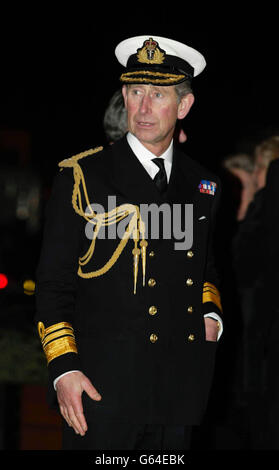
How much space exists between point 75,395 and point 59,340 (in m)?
0.18

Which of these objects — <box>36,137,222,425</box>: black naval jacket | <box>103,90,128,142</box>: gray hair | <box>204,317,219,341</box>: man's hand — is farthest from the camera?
<box>103,90,128,142</box>: gray hair

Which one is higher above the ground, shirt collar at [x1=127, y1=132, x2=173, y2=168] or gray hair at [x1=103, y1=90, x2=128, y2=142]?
gray hair at [x1=103, y1=90, x2=128, y2=142]

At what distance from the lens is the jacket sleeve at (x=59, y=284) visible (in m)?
2.61

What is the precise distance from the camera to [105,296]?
Answer: 268 centimetres

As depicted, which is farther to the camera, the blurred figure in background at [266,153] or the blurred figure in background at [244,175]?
the blurred figure in background at [244,175]

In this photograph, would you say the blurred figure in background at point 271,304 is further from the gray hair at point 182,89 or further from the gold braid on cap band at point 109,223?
the gold braid on cap band at point 109,223

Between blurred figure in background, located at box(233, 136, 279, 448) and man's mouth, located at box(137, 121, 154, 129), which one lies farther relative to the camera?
blurred figure in background, located at box(233, 136, 279, 448)

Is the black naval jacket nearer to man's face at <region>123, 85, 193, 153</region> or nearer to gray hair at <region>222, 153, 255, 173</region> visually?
man's face at <region>123, 85, 193, 153</region>

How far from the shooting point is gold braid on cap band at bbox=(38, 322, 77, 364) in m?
2.61

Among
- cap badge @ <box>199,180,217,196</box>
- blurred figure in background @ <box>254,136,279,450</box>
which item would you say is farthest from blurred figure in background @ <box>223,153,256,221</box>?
cap badge @ <box>199,180,217,196</box>

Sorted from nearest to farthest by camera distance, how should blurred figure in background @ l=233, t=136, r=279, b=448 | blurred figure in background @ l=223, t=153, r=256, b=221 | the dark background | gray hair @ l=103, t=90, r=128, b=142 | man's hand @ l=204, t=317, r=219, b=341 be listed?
man's hand @ l=204, t=317, r=219, b=341 < gray hair @ l=103, t=90, r=128, b=142 < blurred figure in background @ l=233, t=136, r=279, b=448 < blurred figure in background @ l=223, t=153, r=256, b=221 < the dark background

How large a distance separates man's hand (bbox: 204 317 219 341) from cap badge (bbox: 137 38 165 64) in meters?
0.89

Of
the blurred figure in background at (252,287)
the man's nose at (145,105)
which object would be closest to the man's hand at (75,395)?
the man's nose at (145,105)

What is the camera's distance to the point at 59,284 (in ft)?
8.67
